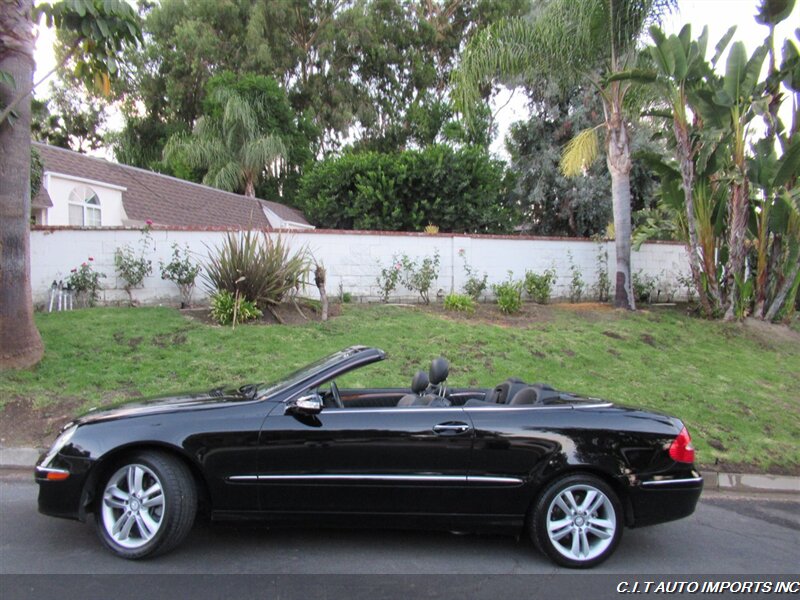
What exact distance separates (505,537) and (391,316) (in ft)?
22.3

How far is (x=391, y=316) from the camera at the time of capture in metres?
11.1

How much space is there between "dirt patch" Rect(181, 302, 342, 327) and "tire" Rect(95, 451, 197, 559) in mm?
6219

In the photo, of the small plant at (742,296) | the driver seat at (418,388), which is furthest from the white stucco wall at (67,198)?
the small plant at (742,296)

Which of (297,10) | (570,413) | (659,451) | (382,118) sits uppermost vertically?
(297,10)

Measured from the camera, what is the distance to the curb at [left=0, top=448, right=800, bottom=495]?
600 centimetres

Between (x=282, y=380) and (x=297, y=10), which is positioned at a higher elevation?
(x=297, y=10)

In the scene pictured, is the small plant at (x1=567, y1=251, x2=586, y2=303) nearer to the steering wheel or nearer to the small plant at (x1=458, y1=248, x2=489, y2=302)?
the small plant at (x1=458, y1=248, x2=489, y2=302)

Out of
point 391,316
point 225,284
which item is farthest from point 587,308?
point 225,284

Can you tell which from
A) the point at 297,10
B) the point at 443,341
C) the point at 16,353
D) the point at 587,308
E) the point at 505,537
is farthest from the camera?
the point at 297,10

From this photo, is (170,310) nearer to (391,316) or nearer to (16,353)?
(16,353)

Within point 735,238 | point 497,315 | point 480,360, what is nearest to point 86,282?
point 480,360

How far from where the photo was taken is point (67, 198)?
16297mm

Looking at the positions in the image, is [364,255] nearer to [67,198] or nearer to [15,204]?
[15,204]

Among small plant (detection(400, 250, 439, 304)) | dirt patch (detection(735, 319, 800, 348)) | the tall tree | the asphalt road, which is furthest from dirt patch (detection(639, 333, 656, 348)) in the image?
the tall tree
